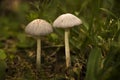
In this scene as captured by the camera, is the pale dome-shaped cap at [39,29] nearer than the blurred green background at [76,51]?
No

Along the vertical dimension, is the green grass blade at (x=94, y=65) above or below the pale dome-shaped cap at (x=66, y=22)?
below

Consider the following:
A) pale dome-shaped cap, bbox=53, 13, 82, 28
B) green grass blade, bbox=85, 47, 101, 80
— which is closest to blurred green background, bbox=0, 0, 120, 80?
green grass blade, bbox=85, 47, 101, 80

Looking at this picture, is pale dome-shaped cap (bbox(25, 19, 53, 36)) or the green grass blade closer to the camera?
the green grass blade

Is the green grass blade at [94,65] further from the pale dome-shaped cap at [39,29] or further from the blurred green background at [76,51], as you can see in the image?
the pale dome-shaped cap at [39,29]

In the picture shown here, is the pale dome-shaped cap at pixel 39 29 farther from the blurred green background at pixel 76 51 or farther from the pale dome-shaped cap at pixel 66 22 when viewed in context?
the blurred green background at pixel 76 51

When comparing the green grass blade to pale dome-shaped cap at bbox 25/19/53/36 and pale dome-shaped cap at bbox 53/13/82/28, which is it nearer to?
pale dome-shaped cap at bbox 53/13/82/28

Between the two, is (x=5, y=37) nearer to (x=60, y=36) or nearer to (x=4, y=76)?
(x=60, y=36)

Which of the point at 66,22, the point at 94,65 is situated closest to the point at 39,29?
the point at 66,22

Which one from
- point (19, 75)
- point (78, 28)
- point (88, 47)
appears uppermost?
point (78, 28)

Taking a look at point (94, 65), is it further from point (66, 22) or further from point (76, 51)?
point (76, 51)

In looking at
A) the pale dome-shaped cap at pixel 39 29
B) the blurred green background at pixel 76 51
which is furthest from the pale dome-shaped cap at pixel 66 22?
the blurred green background at pixel 76 51

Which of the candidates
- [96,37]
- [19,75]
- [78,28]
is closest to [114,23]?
[96,37]
